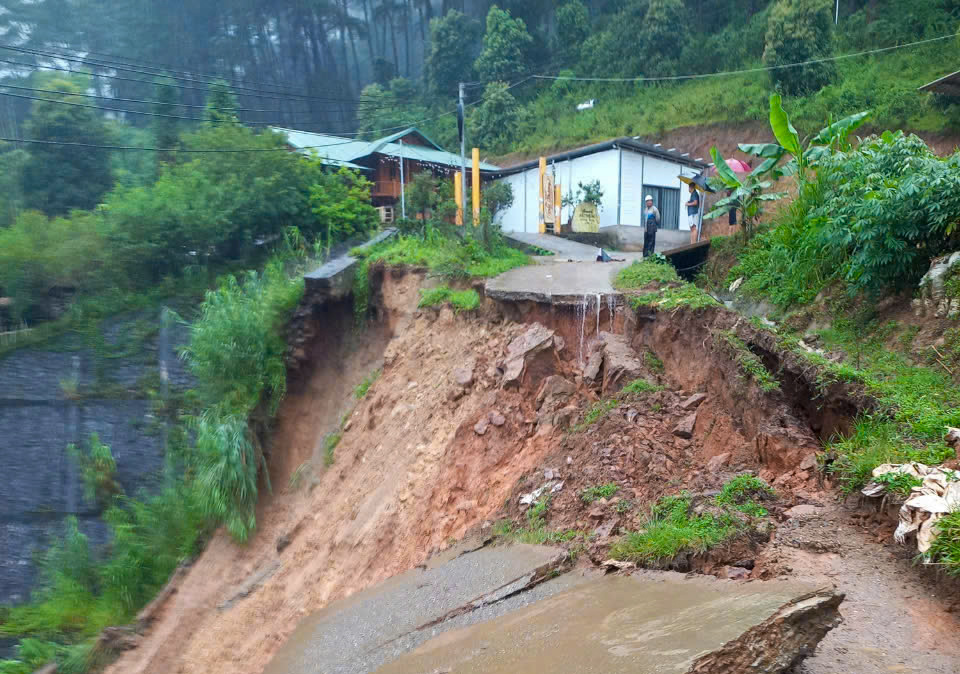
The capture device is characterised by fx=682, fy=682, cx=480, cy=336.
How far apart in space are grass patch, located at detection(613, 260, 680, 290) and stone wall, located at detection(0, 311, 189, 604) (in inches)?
370

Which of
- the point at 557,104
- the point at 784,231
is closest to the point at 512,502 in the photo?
the point at 784,231

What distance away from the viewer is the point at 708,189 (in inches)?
597

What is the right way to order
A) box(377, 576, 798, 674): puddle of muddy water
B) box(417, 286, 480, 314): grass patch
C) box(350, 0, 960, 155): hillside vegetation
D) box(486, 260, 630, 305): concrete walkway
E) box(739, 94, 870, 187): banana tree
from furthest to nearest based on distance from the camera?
box(350, 0, 960, 155): hillside vegetation
box(417, 286, 480, 314): grass patch
box(739, 94, 870, 187): banana tree
box(486, 260, 630, 305): concrete walkway
box(377, 576, 798, 674): puddle of muddy water

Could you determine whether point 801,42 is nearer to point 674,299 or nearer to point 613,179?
point 613,179

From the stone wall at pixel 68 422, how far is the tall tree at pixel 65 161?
5690 mm

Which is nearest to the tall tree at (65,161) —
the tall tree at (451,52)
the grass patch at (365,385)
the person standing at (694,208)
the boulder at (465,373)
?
the grass patch at (365,385)

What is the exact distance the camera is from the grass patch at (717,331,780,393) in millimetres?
6617

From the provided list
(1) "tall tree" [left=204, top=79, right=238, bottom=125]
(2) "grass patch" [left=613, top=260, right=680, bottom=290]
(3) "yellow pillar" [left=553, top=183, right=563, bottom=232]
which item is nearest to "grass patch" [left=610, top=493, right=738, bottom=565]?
(2) "grass patch" [left=613, top=260, right=680, bottom=290]

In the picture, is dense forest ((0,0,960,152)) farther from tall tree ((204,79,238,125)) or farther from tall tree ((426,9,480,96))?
tall tree ((204,79,238,125))

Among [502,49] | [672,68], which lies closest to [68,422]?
[502,49]

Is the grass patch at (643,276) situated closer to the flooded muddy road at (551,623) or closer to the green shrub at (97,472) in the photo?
the flooded muddy road at (551,623)

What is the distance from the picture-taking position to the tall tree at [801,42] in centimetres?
2320

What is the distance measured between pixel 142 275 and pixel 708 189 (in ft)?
43.3

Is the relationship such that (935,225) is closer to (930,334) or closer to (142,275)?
(930,334)
